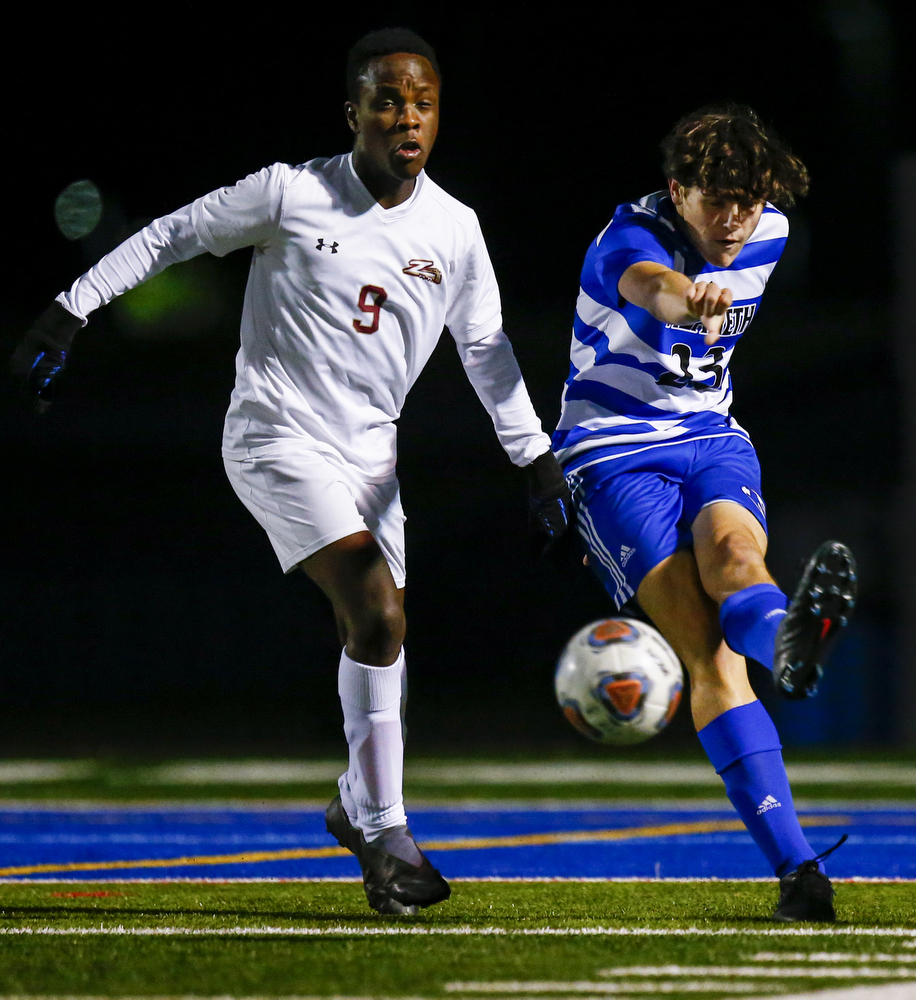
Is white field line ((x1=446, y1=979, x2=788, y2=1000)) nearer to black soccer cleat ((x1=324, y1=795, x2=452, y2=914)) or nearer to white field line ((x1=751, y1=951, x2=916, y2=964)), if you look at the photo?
white field line ((x1=751, y1=951, x2=916, y2=964))

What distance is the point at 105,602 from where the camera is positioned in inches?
819

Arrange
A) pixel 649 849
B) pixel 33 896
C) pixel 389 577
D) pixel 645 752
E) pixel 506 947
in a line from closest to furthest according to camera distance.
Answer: pixel 506 947, pixel 389 577, pixel 33 896, pixel 649 849, pixel 645 752

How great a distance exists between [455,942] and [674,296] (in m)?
1.64

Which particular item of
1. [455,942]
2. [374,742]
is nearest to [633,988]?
[455,942]

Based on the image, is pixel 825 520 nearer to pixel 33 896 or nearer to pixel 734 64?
pixel 734 64

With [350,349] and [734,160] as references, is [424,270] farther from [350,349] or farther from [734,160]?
[734,160]

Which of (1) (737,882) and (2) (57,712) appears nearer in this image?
(1) (737,882)

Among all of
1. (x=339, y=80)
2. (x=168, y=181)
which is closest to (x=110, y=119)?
(x=168, y=181)

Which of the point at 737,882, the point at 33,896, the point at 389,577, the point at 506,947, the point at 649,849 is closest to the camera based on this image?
the point at 506,947

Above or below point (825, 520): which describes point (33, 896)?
above

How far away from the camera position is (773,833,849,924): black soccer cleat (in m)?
4.15

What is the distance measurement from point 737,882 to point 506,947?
1.97 meters

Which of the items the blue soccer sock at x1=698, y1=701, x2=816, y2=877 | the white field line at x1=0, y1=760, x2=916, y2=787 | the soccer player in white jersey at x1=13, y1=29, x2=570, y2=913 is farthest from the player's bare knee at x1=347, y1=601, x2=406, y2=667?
the white field line at x1=0, y1=760, x2=916, y2=787

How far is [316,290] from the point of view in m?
4.71
